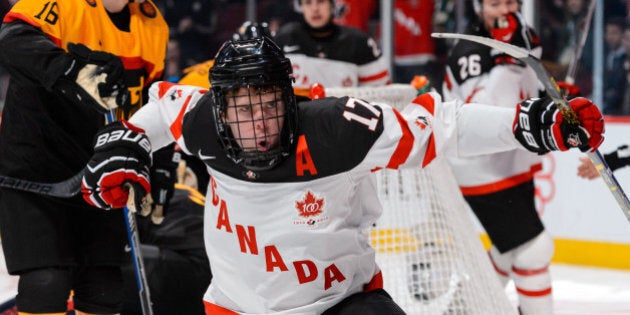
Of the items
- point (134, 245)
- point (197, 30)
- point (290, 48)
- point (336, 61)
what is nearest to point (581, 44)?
point (336, 61)

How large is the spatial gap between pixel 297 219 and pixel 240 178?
151 mm

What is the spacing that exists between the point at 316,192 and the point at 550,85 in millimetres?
522

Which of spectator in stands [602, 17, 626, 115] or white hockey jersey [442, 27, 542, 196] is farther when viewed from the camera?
spectator in stands [602, 17, 626, 115]

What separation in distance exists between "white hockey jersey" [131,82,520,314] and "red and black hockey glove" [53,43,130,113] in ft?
1.04

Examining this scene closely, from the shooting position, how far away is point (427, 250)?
3.36 metres

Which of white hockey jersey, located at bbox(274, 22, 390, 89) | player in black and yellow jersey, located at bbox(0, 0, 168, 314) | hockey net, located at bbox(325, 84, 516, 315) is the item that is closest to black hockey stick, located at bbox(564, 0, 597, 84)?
white hockey jersey, located at bbox(274, 22, 390, 89)

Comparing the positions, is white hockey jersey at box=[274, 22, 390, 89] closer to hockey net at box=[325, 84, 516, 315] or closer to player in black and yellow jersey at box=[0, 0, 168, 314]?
hockey net at box=[325, 84, 516, 315]

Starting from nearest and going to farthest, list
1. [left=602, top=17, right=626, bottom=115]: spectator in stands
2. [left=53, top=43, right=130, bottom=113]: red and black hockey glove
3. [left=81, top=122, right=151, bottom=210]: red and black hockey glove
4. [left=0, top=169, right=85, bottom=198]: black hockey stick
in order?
1. [left=81, top=122, right=151, bottom=210]: red and black hockey glove
2. [left=53, top=43, right=130, bottom=113]: red and black hockey glove
3. [left=0, top=169, right=85, bottom=198]: black hockey stick
4. [left=602, top=17, right=626, bottom=115]: spectator in stands

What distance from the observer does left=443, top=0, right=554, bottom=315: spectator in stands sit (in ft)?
11.8

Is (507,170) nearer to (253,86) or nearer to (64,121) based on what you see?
(64,121)

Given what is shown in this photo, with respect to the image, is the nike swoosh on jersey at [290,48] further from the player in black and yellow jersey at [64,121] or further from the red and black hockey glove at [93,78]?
the red and black hockey glove at [93,78]

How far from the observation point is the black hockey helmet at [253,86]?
85.8 inches

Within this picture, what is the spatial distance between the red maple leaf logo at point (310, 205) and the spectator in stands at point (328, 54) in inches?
88.4

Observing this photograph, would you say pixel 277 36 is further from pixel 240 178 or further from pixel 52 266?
pixel 240 178
